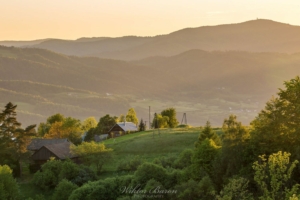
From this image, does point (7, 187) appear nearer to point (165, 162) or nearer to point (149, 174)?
point (149, 174)

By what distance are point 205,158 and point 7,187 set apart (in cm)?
2193

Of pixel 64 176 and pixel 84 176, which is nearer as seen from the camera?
pixel 64 176

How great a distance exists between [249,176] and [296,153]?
171 inches

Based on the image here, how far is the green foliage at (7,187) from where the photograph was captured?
44.8m

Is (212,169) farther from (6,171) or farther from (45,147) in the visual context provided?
(45,147)

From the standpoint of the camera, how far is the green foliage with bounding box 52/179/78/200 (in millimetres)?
46803

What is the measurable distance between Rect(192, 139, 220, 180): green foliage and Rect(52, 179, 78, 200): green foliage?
48.6ft

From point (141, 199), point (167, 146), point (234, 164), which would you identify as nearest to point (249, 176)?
point (234, 164)

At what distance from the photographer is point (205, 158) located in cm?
4181

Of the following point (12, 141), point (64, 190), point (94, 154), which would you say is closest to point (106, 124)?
point (12, 141)

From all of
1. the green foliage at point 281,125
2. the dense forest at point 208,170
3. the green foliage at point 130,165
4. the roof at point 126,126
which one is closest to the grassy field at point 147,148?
the green foliage at point 130,165

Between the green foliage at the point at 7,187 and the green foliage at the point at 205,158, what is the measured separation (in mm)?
19816

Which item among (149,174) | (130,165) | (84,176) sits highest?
(149,174)

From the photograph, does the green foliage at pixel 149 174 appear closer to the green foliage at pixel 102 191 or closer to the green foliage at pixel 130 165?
the green foliage at pixel 102 191
